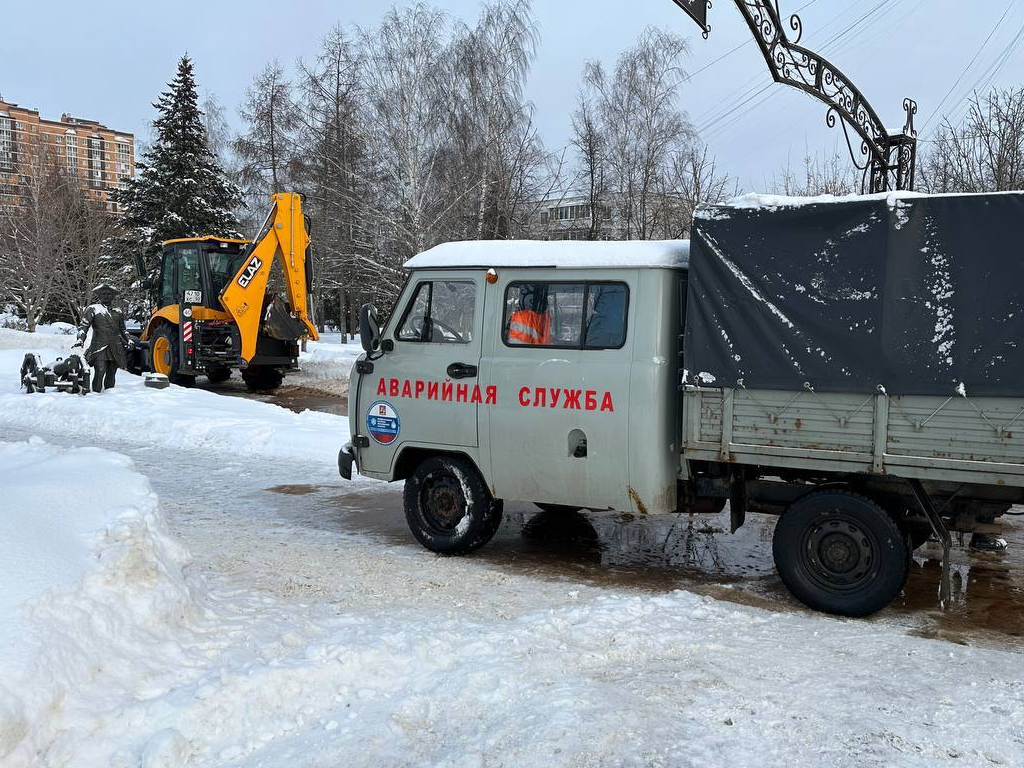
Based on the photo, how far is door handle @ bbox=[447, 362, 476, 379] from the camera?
21.4 ft

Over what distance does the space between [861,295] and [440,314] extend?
3162 millimetres

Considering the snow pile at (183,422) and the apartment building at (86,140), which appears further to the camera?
the apartment building at (86,140)

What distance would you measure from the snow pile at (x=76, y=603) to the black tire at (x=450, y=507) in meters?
2.01

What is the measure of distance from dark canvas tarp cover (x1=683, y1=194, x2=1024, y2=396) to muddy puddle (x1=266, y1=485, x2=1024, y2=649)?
153cm

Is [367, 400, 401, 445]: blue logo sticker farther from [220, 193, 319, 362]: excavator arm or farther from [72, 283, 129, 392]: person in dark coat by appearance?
[220, 193, 319, 362]: excavator arm

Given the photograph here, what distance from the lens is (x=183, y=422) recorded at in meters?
12.8

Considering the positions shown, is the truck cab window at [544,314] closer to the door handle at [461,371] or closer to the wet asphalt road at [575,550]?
the door handle at [461,371]

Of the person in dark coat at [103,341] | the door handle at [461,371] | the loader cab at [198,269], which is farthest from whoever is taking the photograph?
the loader cab at [198,269]

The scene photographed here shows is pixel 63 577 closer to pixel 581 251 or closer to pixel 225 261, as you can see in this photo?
pixel 581 251

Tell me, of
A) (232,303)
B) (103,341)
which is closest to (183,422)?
(103,341)

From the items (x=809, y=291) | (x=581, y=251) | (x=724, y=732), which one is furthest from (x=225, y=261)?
(x=724, y=732)

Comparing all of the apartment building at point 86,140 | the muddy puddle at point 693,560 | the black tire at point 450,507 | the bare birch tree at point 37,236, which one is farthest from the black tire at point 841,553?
the apartment building at point 86,140

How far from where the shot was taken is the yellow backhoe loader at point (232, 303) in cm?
1758

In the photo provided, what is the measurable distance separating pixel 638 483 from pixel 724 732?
2.26 m
